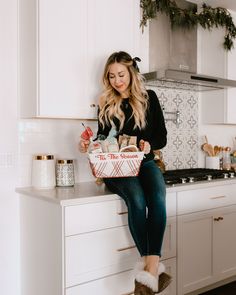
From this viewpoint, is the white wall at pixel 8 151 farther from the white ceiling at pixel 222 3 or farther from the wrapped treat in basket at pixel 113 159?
the white ceiling at pixel 222 3

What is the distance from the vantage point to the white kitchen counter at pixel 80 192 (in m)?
1.97

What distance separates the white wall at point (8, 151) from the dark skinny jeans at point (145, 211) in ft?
2.29

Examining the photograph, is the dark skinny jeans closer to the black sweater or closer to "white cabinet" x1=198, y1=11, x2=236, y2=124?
the black sweater

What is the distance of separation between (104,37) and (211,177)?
4.20 ft

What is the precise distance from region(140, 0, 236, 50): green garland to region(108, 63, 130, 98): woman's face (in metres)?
0.81

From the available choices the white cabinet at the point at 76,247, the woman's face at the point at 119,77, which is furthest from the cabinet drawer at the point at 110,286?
the woman's face at the point at 119,77

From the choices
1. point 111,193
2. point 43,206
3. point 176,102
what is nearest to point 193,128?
point 176,102

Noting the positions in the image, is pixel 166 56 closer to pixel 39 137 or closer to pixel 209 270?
pixel 39 137

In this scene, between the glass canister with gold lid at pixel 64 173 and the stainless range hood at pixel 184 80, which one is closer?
the glass canister with gold lid at pixel 64 173

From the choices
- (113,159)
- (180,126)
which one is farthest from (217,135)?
(113,159)

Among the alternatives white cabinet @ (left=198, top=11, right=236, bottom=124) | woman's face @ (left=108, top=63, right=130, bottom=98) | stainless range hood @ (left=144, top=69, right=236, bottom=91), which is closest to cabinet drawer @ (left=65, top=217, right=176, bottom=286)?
woman's face @ (left=108, top=63, right=130, bottom=98)

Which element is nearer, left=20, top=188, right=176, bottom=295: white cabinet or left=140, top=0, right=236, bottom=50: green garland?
left=20, top=188, right=176, bottom=295: white cabinet

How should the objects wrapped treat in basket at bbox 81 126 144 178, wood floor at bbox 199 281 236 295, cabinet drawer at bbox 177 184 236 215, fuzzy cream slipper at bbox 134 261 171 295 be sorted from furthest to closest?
1. wood floor at bbox 199 281 236 295
2. cabinet drawer at bbox 177 184 236 215
3. wrapped treat in basket at bbox 81 126 144 178
4. fuzzy cream slipper at bbox 134 261 171 295

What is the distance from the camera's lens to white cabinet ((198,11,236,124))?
3.27 m
